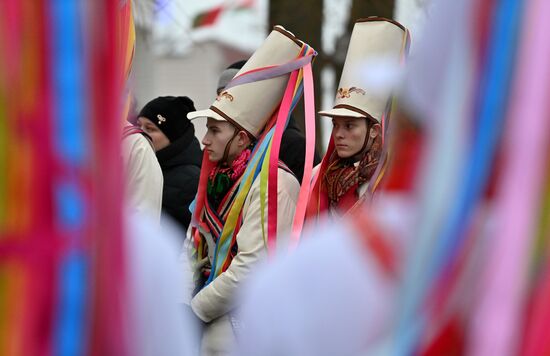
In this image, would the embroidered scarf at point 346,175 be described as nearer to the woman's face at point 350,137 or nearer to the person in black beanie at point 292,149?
the woman's face at point 350,137

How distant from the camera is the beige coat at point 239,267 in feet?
14.6

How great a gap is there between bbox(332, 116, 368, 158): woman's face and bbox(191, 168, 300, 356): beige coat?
0.22 metres

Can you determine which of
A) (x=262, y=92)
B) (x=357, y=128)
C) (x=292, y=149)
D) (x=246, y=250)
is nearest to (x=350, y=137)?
(x=357, y=128)

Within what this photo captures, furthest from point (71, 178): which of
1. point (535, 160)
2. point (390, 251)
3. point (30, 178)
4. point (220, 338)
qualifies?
point (220, 338)

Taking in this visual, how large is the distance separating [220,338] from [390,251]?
3274 mm

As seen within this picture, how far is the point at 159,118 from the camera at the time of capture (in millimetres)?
5812

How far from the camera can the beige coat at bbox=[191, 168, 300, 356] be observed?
14.6 feet

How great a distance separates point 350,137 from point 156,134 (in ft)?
4.92

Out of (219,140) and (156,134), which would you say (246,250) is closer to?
(219,140)

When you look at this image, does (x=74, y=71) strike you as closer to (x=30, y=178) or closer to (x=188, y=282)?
(x=30, y=178)

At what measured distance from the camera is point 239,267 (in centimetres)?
444

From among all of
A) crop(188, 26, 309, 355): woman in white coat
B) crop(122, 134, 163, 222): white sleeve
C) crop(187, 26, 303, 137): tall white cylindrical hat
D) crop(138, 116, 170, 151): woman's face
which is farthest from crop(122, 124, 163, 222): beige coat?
crop(138, 116, 170, 151): woman's face

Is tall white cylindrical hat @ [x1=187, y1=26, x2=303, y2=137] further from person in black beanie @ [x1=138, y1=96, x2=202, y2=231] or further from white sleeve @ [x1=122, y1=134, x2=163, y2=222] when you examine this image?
person in black beanie @ [x1=138, y1=96, x2=202, y2=231]

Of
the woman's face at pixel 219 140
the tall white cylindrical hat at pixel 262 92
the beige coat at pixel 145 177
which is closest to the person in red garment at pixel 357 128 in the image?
the tall white cylindrical hat at pixel 262 92
